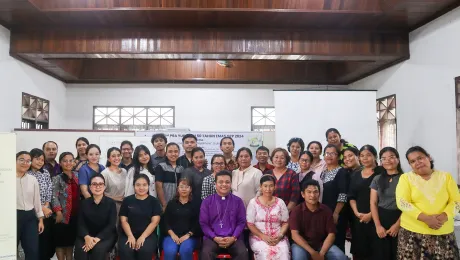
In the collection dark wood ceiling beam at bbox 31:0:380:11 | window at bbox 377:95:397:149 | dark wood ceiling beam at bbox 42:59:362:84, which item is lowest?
window at bbox 377:95:397:149

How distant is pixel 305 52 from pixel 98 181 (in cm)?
369

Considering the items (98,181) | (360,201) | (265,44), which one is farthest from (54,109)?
(360,201)

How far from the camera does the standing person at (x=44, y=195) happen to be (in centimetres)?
335

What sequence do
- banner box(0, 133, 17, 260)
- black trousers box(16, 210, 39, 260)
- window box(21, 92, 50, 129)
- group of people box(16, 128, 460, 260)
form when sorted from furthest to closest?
window box(21, 92, 50, 129)
black trousers box(16, 210, 39, 260)
group of people box(16, 128, 460, 260)
banner box(0, 133, 17, 260)

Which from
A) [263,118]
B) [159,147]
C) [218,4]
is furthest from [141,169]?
[263,118]

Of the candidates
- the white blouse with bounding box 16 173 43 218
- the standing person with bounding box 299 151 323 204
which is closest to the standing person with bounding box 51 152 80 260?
the white blouse with bounding box 16 173 43 218

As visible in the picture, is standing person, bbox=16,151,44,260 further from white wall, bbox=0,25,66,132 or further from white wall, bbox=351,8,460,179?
white wall, bbox=351,8,460,179

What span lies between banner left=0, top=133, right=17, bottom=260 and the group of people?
676 mm

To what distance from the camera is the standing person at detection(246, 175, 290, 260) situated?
10.2 ft

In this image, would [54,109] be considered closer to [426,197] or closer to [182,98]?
[182,98]

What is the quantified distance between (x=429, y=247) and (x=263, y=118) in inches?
229

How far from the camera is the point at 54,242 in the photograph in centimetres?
347

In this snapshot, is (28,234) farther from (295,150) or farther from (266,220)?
(295,150)

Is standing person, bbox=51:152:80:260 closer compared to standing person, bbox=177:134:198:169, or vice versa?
standing person, bbox=51:152:80:260
